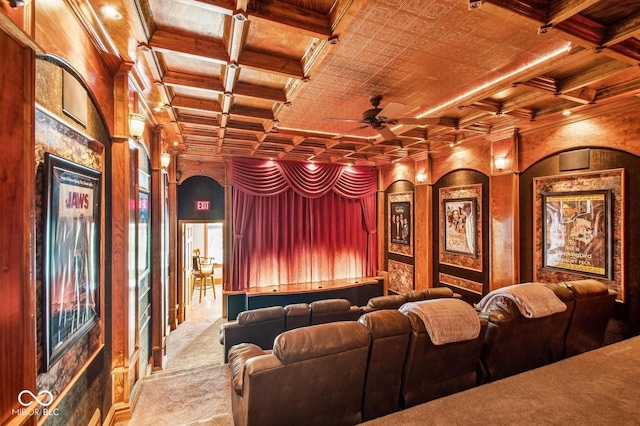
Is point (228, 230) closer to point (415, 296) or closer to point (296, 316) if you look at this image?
point (296, 316)

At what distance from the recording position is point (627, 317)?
9.88ft

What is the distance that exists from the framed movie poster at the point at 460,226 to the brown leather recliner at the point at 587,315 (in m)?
1.88

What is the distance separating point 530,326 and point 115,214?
3.46m

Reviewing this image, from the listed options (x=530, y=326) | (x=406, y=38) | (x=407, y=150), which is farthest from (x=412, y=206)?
(x=406, y=38)

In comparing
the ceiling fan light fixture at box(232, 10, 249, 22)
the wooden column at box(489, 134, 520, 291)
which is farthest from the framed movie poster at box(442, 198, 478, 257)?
the ceiling fan light fixture at box(232, 10, 249, 22)

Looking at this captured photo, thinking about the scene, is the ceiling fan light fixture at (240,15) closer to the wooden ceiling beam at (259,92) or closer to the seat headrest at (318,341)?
the wooden ceiling beam at (259,92)

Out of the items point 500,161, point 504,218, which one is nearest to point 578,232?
point 504,218

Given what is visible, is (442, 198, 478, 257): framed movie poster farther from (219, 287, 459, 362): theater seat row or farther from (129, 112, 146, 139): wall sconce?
(129, 112, 146, 139): wall sconce

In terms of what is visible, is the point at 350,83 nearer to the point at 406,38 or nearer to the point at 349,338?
the point at 406,38

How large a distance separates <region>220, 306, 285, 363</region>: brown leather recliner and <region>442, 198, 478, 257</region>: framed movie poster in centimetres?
345

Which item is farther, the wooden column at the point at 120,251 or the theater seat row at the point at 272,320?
the theater seat row at the point at 272,320

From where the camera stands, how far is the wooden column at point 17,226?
3.47 feet

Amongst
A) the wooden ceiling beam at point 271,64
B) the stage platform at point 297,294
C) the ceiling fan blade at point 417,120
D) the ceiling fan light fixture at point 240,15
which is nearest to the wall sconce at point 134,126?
the wooden ceiling beam at point 271,64

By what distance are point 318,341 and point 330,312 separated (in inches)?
61.5
